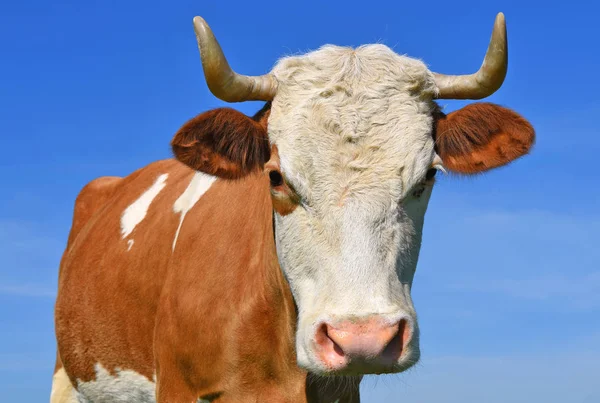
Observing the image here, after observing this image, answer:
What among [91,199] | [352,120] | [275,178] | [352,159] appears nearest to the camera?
[352,159]

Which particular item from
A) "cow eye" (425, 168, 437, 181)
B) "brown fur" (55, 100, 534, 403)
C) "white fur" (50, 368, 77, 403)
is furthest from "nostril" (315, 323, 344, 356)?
"white fur" (50, 368, 77, 403)

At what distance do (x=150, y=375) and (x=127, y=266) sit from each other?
114 centimetres

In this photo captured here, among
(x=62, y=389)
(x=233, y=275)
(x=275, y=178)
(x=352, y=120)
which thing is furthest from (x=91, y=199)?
(x=352, y=120)

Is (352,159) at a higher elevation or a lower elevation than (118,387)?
higher

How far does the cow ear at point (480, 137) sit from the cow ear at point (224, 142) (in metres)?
1.30

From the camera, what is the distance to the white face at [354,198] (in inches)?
205

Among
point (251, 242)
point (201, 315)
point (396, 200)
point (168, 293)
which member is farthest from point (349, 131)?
point (168, 293)

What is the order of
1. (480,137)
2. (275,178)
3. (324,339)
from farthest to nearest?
(480,137) < (275,178) < (324,339)

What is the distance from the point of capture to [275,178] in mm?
6086

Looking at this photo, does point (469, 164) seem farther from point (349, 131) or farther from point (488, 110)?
point (349, 131)

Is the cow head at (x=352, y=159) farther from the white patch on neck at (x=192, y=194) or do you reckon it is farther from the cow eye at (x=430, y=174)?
the white patch on neck at (x=192, y=194)

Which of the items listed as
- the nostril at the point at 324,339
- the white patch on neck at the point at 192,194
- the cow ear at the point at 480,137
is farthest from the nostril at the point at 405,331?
the white patch on neck at the point at 192,194

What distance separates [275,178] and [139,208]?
3951 mm

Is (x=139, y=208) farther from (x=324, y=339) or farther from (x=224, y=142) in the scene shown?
(x=324, y=339)
